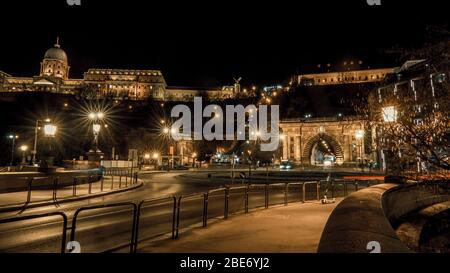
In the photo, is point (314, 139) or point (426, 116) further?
point (314, 139)

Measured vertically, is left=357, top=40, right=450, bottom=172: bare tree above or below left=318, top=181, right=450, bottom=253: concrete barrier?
above

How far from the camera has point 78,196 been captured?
16.1 metres

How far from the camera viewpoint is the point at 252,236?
7.55m

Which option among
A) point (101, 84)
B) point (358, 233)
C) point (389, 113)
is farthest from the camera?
point (101, 84)

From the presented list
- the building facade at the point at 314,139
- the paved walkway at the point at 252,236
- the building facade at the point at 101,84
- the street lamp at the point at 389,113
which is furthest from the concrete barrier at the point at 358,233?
the building facade at the point at 101,84

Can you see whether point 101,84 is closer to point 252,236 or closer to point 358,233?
point 252,236

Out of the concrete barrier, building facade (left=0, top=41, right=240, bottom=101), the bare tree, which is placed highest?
building facade (left=0, top=41, right=240, bottom=101)

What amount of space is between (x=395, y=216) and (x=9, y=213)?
1581 cm

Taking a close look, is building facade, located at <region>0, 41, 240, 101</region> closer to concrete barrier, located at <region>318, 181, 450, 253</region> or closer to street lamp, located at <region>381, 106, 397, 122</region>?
street lamp, located at <region>381, 106, 397, 122</region>

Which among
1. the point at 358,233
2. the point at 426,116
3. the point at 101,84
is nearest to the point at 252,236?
the point at 358,233

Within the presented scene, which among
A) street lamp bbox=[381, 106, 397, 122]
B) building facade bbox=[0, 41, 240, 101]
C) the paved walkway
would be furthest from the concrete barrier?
building facade bbox=[0, 41, 240, 101]

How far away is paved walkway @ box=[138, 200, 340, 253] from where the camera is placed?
640 centimetres

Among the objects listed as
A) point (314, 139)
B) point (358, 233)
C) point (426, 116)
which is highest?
point (314, 139)

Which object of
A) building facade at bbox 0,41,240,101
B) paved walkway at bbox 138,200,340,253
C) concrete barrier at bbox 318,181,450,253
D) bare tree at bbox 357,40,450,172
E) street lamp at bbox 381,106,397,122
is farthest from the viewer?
building facade at bbox 0,41,240,101
